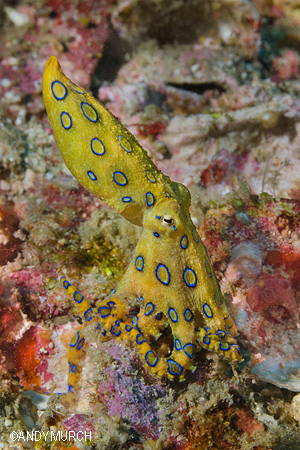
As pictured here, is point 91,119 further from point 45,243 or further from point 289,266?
point 289,266

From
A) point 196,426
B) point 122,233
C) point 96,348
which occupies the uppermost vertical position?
point 122,233

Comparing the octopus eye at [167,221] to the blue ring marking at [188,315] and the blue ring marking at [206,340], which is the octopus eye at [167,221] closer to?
the blue ring marking at [188,315]

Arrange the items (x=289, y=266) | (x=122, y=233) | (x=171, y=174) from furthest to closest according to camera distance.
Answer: (x=171, y=174) < (x=122, y=233) < (x=289, y=266)

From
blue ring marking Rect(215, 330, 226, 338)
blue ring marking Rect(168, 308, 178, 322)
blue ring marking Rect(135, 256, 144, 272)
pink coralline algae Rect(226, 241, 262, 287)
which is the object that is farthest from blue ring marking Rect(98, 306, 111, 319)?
pink coralline algae Rect(226, 241, 262, 287)

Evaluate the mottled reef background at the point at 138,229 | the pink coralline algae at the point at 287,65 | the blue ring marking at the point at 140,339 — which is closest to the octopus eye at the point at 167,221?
the blue ring marking at the point at 140,339

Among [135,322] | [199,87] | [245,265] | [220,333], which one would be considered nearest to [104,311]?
[135,322]

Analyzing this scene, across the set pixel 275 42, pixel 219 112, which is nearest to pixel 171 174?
pixel 219 112

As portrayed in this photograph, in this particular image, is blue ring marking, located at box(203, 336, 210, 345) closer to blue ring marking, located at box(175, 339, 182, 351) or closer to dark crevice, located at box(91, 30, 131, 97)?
blue ring marking, located at box(175, 339, 182, 351)
